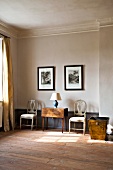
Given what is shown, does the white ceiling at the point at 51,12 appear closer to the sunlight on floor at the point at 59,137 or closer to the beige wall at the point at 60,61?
the beige wall at the point at 60,61

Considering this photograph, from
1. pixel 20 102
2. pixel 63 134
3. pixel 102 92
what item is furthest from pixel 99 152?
pixel 20 102

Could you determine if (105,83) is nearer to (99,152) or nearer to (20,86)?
(99,152)

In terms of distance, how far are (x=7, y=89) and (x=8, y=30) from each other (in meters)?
1.76

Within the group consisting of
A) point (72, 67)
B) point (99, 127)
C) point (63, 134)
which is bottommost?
point (63, 134)

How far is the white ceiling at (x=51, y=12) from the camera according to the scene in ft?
13.3

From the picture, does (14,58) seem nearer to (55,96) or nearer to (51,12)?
(55,96)

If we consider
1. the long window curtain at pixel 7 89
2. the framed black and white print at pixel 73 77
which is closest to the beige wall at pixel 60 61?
the framed black and white print at pixel 73 77

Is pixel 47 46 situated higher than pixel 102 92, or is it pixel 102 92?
pixel 47 46

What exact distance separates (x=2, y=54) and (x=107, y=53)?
2907 millimetres

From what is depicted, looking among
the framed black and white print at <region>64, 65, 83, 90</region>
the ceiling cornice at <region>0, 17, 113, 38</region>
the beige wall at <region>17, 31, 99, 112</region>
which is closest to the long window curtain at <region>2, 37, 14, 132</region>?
the ceiling cornice at <region>0, 17, 113, 38</region>

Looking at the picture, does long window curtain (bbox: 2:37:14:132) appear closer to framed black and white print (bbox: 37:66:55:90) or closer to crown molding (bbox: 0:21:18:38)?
crown molding (bbox: 0:21:18:38)

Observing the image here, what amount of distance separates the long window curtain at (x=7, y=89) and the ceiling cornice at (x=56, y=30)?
0.38 meters

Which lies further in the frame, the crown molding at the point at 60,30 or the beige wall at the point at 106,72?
the crown molding at the point at 60,30

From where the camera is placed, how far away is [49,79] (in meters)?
5.83
